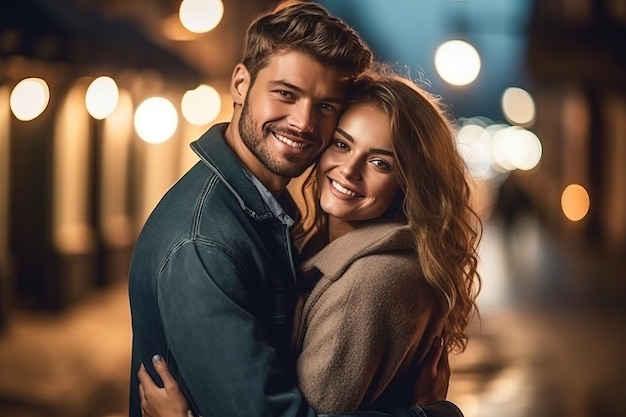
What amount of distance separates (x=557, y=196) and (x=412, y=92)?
37384 mm

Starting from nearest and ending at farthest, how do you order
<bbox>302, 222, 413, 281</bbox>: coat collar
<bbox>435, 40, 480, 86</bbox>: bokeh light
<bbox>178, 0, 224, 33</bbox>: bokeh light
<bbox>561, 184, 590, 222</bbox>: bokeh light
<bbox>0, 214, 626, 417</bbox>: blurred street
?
<bbox>302, 222, 413, 281</bbox>: coat collar
<bbox>0, 214, 626, 417</bbox>: blurred street
<bbox>178, 0, 224, 33</bbox>: bokeh light
<bbox>435, 40, 480, 86</bbox>: bokeh light
<bbox>561, 184, 590, 222</bbox>: bokeh light

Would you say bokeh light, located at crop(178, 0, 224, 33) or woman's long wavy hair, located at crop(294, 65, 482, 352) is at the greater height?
bokeh light, located at crop(178, 0, 224, 33)

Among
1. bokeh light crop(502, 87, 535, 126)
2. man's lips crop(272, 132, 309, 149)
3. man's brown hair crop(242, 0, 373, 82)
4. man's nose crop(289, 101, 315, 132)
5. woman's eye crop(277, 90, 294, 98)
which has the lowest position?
bokeh light crop(502, 87, 535, 126)

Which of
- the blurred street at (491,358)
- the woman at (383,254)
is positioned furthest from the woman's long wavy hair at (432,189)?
the blurred street at (491,358)

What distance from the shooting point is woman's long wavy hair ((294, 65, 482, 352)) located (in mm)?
3535

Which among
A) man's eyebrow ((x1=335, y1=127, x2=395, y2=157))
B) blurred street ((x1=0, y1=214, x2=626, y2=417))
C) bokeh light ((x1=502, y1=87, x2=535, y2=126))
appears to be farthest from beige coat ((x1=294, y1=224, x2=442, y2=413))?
bokeh light ((x1=502, y1=87, x2=535, y2=126))

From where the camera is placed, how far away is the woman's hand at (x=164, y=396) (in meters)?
3.23

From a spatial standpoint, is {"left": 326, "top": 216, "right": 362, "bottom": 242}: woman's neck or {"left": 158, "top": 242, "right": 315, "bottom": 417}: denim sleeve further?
{"left": 326, "top": 216, "right": 362, "bottom": 242}: woman's neck

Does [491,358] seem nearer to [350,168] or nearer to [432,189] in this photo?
[432,189]

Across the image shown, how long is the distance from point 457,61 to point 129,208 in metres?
7.49

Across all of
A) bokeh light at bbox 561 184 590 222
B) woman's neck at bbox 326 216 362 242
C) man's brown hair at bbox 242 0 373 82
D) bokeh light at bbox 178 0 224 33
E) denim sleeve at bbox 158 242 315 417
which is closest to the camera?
denim sleeve at bbox 158 242 315 417

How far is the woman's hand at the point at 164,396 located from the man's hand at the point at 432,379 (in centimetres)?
82

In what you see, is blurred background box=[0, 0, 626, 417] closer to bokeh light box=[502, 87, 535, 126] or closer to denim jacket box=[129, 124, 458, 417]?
denim jacket box=[129, 124, 458, 417]

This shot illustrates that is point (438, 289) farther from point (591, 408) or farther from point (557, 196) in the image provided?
point (557, 196)
